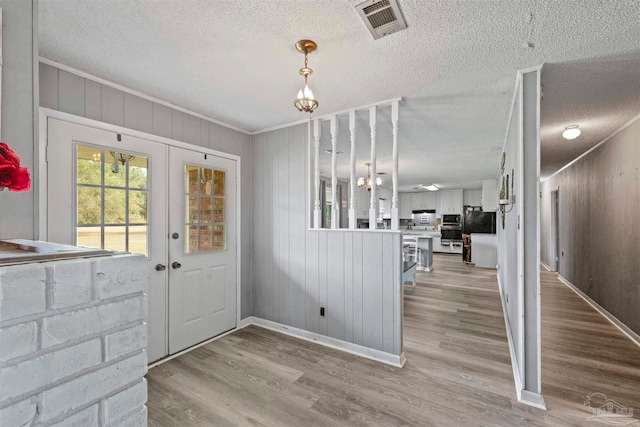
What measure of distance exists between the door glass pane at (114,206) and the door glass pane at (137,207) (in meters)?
0.05

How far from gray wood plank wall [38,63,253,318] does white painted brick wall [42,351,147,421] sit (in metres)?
2.34

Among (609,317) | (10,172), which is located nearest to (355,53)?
(10,172)

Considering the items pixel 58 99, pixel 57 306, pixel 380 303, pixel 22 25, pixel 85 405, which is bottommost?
pixel 380 303

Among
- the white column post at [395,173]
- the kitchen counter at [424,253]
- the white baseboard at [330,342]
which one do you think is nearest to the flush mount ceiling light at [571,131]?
the white column post at [395,173]

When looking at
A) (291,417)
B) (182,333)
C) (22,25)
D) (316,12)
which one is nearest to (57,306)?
(22,25)

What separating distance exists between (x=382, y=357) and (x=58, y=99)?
3.31 metres

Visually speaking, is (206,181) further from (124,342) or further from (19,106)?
(124,342)

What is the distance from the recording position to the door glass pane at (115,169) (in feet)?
7.88

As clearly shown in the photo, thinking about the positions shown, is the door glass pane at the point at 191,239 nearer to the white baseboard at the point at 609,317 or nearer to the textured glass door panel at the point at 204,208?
the textured glass door panel at the point at 204,208

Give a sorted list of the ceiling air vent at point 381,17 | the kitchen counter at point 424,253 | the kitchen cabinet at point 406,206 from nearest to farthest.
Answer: the ceiling air vent at point 381,17
the kitchen counter at point 424,253
the kitchen cabinet at point 406,206

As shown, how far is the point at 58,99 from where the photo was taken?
2133mm

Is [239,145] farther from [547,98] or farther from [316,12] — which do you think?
[547,98]

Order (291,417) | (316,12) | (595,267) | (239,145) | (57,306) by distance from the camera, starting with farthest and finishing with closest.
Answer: (595,267) → (239,145) → (291,417) → (316,12) → (57,306)

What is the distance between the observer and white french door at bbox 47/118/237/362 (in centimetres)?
219
